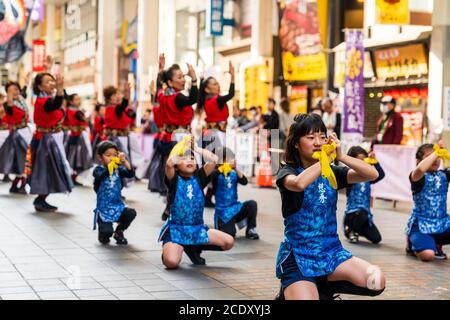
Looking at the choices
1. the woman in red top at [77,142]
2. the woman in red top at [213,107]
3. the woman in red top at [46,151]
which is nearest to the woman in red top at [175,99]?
the woman in red top at [213,107]

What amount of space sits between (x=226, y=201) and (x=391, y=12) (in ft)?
27.1

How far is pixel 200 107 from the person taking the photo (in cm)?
1116

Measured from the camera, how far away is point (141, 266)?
273 inches

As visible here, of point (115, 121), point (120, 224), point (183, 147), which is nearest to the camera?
point (183, 147)

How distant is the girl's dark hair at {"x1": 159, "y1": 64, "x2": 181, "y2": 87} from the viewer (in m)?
10.0

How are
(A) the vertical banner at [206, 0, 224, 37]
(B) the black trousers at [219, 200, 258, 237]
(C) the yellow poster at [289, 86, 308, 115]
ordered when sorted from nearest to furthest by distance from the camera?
1. (B) the black trousers at [219, 200, 258, 237]
2. (C) the yellow poster at [289, 86, 308, 115]
3. (A) the vertical banner at [206, 0, 224, 37]

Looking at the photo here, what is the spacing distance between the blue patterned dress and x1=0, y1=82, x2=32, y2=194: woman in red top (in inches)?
218

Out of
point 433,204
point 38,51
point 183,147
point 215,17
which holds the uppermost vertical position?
point 215,17

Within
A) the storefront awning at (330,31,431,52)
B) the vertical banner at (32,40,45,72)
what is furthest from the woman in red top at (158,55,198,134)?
the vertical banner at (32,40,45,72)

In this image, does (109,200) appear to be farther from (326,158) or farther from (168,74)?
(326,158)

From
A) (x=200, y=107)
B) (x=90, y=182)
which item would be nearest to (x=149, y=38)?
Answer: (x=90, y=182)

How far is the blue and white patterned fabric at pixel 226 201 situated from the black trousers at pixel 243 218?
41mm

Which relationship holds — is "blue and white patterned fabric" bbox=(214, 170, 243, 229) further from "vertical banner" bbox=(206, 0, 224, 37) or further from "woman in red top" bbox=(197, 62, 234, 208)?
"vertical banner" bbox=(206, 0, 224, 37)

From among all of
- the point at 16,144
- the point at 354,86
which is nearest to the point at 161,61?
the point at 354,86
